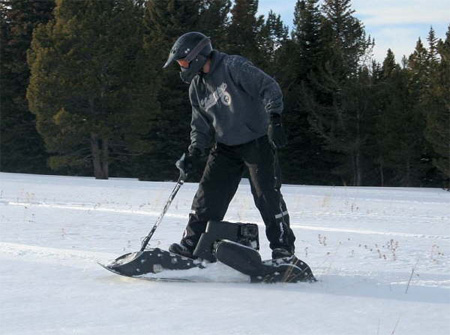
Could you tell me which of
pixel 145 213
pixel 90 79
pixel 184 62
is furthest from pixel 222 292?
pixel 90 79

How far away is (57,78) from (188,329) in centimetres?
2653

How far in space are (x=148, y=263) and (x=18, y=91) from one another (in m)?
35.0

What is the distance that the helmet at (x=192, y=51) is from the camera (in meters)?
4.78

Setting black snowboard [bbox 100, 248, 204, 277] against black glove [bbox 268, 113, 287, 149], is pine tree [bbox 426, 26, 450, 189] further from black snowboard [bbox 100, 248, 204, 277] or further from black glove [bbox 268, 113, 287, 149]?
black snowboard [bbox 100, 248, 204, 277]

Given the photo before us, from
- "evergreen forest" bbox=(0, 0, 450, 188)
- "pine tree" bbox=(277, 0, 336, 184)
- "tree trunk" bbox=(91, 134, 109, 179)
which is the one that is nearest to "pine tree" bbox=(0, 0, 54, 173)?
"evergreen forest" bbox=(0, 0, 450, 188)

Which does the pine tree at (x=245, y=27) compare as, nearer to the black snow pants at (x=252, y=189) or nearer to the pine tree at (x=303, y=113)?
the pine tree at (x=303, y=113)

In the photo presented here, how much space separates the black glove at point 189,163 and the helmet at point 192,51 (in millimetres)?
615

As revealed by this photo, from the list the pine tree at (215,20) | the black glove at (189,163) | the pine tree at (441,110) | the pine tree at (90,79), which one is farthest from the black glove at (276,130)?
the pine tree at (215,20)

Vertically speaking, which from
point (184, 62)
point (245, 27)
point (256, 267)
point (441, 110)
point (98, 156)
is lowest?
point (256, 267)

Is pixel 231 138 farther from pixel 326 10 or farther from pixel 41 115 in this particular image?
pixel 326 10

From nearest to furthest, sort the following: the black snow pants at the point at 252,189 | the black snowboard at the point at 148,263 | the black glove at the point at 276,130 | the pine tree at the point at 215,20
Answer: the black snowboard at the point at 148,263 → the black glove at the point at 276,130 → the black snow pants at the point at 252,189 → the pine tree at the point at 215,20

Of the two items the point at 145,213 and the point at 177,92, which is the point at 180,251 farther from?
the point at 177,92

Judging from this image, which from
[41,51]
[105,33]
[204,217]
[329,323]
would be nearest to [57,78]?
[41,51]

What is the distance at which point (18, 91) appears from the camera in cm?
3719
